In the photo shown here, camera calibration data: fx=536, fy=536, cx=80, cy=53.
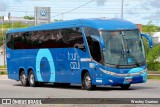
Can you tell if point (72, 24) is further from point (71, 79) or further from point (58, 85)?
point (58, 85)

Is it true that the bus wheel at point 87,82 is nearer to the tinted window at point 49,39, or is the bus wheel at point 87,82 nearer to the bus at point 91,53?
the bus at point 91,53

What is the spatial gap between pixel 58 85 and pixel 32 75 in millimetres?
1970

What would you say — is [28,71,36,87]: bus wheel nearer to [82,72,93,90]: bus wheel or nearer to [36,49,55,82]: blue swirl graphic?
[36,49,55,82]: blue swirl graphic

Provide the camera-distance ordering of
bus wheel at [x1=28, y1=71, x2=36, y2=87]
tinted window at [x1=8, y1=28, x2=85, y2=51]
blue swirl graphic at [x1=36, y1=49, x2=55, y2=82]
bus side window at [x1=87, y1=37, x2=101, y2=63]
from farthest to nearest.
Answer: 1. bus wheel at [x1=28, y1=71, x2=36, y2=87]
2. blue swirl graphic at [x1=36, y1=49, x2=55, y2=82]
3. tinted window at [x1=8, y1=28, x2=85, y2=51]
4. bus side window at [x1=87, y1=37, x2=101, y2=63]

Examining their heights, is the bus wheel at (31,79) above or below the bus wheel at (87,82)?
below

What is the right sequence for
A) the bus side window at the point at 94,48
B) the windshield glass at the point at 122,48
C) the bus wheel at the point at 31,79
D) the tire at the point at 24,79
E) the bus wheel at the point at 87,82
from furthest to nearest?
the tire at the point at 24,79
the bus wheel at the point at 31,79
the bus wheel at the point at 87,82
the bus side window at the point at 94,48
the windshield glass at the point at 122,48

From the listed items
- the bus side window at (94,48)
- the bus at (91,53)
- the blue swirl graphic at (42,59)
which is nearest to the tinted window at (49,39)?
the bus at (91,53)

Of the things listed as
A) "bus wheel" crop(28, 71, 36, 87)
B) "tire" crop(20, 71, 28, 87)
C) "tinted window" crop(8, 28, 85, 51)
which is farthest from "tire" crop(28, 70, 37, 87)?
"tinted window" crop(8, 28, 85, 51)

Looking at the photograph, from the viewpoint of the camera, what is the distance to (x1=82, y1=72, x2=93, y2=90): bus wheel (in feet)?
83.7

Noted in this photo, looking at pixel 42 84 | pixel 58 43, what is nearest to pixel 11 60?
pixel 42 84

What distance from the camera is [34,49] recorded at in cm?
3091

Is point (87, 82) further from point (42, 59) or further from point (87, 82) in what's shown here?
point (42, 59)

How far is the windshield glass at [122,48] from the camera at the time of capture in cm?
2436

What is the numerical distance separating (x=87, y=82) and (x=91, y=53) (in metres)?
1.61
